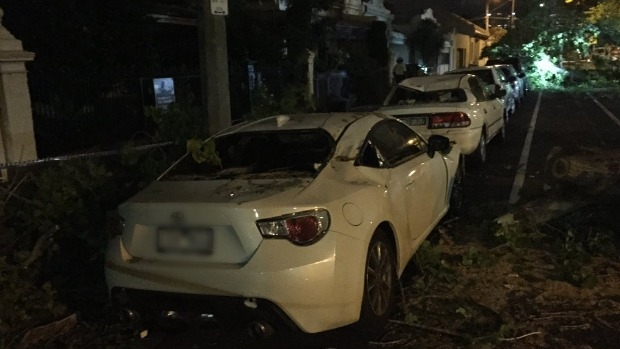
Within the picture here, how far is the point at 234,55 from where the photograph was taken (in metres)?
15.7

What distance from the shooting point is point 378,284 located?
4.34m

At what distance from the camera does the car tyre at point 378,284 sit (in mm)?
4113

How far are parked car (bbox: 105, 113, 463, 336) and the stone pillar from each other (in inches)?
177

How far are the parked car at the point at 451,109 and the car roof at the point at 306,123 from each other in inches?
157

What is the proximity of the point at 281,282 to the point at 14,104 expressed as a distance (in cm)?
622

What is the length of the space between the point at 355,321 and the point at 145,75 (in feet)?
28.3

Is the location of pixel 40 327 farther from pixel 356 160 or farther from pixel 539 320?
pixel 539 320

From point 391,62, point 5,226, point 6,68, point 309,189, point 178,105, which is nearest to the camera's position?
point 309,189

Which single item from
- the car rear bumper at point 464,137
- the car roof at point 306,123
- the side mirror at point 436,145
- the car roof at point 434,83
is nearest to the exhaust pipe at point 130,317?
the car roof at point 306,123

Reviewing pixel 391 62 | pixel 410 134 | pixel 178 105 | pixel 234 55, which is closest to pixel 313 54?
pixel 234 55

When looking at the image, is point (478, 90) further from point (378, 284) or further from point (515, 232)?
point (378, 284)

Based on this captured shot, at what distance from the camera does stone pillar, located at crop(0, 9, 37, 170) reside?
8281mm

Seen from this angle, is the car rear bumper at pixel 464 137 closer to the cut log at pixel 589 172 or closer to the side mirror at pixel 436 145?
the cut log at pixel 589 172

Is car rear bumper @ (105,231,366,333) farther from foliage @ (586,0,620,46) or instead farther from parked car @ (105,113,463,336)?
foliage @ (586,0,620,46)
